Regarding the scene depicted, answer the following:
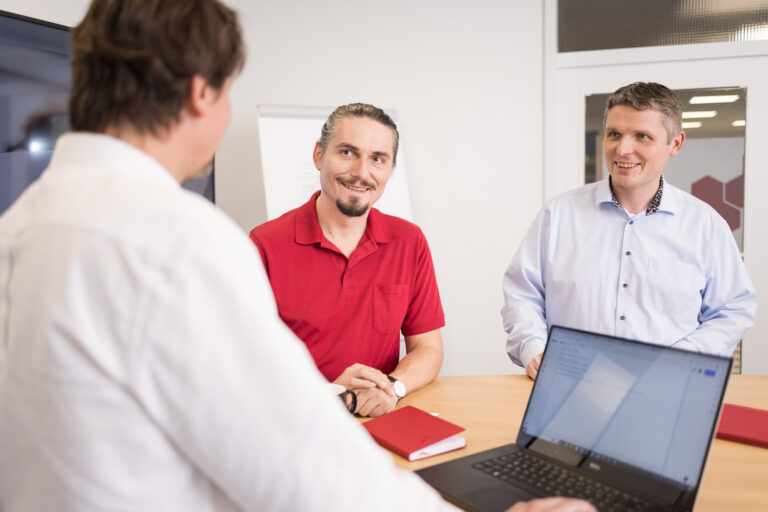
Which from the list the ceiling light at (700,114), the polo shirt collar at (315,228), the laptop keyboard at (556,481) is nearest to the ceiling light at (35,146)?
the polo shirt collar at (315,228)

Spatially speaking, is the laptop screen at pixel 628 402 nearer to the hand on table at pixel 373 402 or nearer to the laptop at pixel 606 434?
the laptop at pixel 606 434

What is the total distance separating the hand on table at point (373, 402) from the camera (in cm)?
147

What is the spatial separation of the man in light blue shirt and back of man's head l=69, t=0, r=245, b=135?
1530mm

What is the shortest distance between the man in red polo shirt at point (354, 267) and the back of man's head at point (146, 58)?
125 cm

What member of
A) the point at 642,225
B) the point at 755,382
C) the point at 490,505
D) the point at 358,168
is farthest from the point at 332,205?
the point at 755,382

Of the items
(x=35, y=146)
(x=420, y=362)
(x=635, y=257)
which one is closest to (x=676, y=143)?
(x=635, y=257)

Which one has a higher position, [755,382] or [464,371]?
[755,382]

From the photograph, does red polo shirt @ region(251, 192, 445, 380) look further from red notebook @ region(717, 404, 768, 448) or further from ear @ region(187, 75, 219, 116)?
ear @ region(187, 75, 219, 116)

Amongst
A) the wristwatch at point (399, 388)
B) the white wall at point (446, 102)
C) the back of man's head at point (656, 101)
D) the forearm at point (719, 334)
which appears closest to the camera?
the wristwatch at point (399, 388)

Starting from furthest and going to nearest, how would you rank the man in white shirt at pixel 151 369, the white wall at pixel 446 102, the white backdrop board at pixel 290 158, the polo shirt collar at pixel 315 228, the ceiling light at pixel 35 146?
the white wall at pixel 446 102
the white backdrop board at pixel 290 158
the ceiling light at pixel 35 146
the polo shirt collar at pixel 315 228
the man in white shirt at pixel 151 369

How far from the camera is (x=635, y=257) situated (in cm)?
216

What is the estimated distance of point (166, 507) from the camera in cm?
63

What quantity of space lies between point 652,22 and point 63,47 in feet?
10.3

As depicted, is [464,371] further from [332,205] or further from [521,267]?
[332,205]
